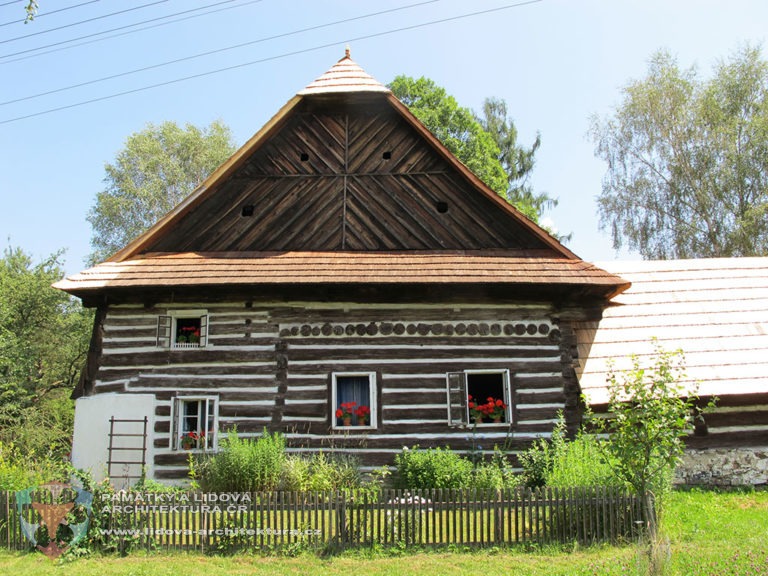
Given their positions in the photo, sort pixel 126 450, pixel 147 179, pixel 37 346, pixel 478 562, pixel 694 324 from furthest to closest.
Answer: pixel 147 179 < pixel 37 346 < pixel 694 324 < pixel 126 450 < pixel 478 562

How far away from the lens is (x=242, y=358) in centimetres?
1321

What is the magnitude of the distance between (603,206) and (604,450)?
72.0 ft

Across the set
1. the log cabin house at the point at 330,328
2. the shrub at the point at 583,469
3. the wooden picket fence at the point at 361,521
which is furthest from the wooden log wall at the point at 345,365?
the wooden picket fence at the point at 361,521

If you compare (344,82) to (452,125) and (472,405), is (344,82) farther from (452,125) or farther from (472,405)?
(452,125)

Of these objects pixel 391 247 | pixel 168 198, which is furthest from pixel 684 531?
pixel 168 198

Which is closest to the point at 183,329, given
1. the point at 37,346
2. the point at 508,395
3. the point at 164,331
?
the point at 164,331

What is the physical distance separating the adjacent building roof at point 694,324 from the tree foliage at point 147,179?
2656 centimetres

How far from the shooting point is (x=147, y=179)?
36250 millimetres

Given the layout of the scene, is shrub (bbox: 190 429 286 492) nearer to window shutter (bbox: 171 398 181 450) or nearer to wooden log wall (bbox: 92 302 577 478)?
wooden log wall (bbox: 92 302 577 478)

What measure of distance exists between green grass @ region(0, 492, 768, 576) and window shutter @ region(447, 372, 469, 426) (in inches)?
159

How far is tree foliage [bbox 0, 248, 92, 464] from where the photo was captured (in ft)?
76.1

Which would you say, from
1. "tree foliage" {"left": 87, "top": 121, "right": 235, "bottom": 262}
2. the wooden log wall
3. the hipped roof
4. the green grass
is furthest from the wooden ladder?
"tree foliage" {"left": 87, "top": 121, "right": 235, "bottom": 262}

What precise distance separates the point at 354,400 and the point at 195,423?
3.34m

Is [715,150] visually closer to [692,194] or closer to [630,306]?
[692,194]
